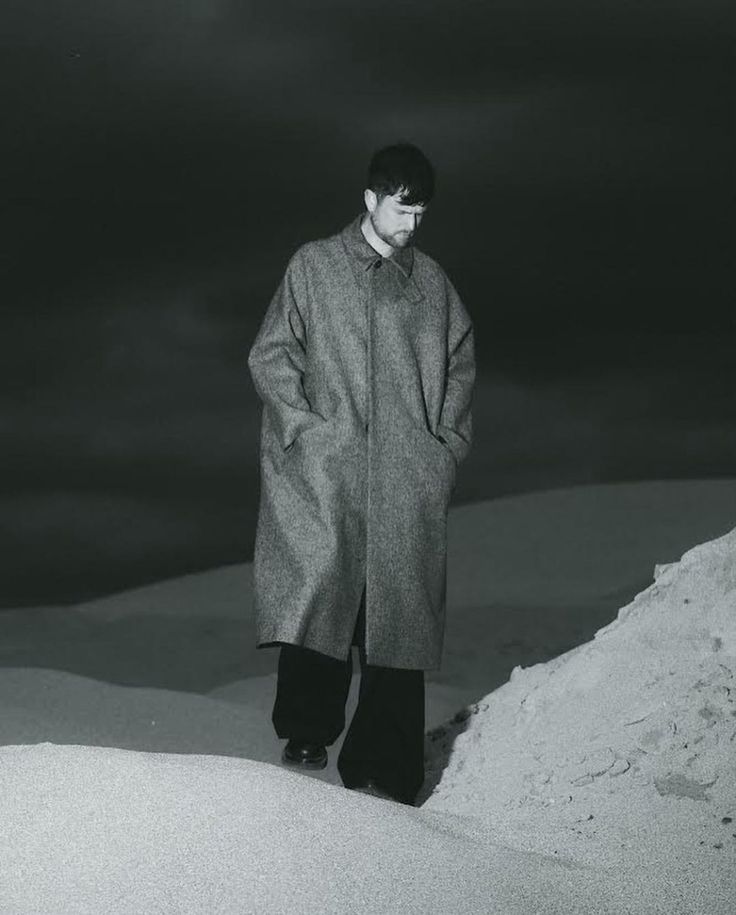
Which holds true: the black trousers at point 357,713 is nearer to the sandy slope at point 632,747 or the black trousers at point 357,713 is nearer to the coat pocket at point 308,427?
the sandy slope at point 632,747

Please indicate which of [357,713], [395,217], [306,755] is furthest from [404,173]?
[306,755]

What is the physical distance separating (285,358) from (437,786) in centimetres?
128

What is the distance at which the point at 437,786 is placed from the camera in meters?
4.55

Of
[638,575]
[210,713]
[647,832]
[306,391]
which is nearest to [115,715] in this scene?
[210,713]

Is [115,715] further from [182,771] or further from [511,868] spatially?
[511,868]

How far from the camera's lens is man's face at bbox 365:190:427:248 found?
4164 millimetres

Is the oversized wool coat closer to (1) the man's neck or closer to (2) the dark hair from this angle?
(1) the man's neck

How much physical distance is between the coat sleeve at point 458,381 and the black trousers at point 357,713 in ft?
1.88

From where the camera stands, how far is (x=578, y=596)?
8.09m

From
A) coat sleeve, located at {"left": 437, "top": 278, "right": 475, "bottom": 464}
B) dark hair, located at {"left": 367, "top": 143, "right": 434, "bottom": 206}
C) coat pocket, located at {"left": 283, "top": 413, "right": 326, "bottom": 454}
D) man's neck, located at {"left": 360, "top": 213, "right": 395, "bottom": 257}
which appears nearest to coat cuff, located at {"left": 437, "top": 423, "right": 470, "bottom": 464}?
coat sleeve, located at {"left": 437, "top": 278, "right": 475, "bottom": 464}

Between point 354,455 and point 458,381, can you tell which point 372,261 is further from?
point 354,455

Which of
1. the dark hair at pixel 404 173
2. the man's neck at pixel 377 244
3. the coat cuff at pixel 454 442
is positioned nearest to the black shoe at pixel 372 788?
the coat cuff at pixel 454 442

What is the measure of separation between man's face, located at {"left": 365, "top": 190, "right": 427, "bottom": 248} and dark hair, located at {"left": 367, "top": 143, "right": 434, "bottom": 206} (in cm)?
2

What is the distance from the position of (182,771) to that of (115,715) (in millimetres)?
Result: 2158
